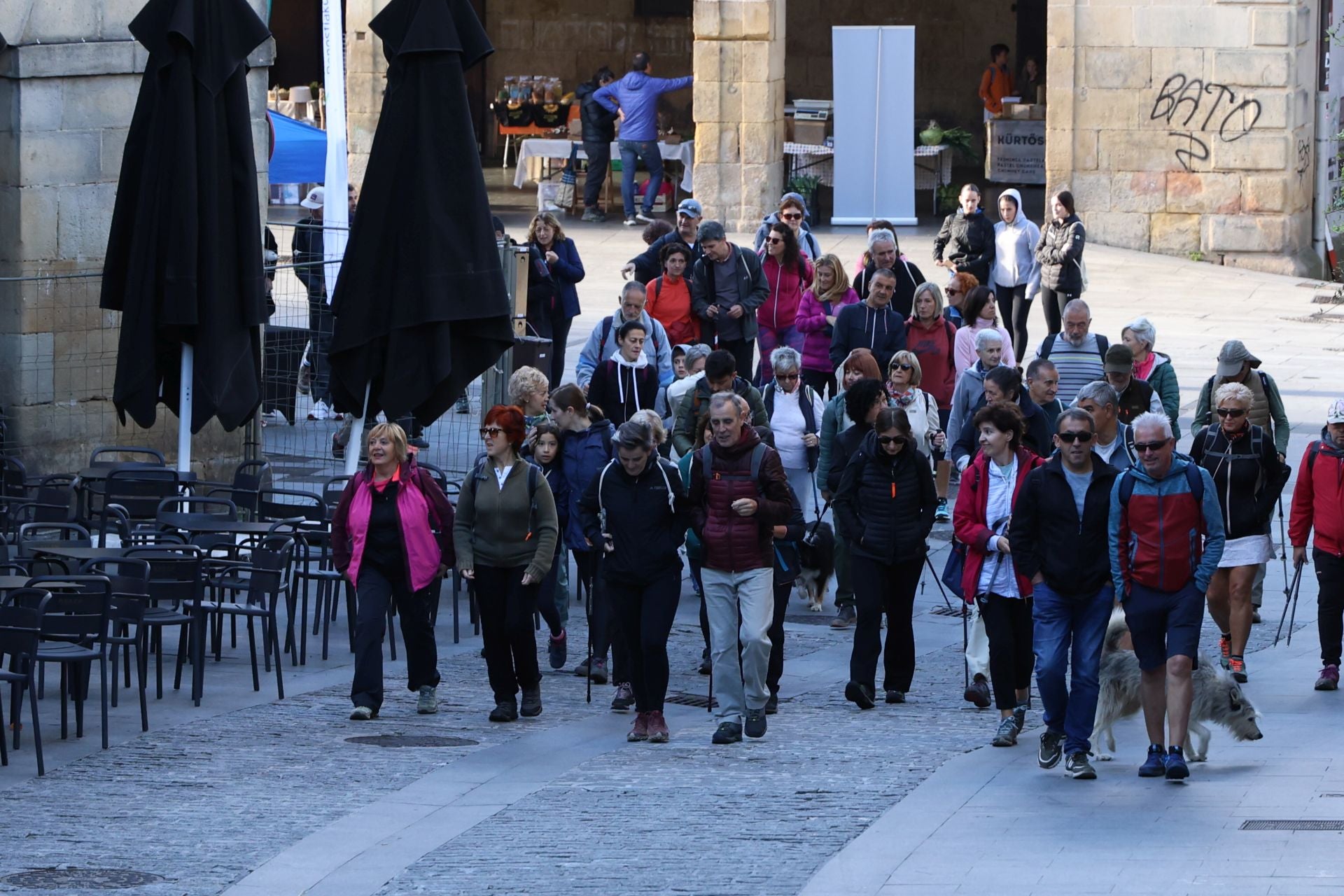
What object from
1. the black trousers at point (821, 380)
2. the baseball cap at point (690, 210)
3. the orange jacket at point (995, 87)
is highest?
the orange jacket at point (995, 87)

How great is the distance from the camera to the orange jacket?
3178 centimetres

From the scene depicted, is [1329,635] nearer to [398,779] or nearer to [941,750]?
[941,750]

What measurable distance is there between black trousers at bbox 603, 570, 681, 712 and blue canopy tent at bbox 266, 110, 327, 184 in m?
10.9

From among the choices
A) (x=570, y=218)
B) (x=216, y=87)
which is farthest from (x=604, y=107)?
(x=216, y=87)

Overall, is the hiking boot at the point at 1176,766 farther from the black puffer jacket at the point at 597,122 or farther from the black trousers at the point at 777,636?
the black puffer jacket at the point at 597,122

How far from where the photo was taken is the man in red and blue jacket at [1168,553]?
9516 mm

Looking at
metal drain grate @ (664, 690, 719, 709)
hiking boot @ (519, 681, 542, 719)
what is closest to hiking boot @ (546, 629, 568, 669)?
metal drain grate @ (664, 690, 719, 709)

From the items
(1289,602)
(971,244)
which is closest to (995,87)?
(971,244)

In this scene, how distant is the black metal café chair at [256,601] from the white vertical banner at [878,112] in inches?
552

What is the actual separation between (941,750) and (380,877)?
3.04m

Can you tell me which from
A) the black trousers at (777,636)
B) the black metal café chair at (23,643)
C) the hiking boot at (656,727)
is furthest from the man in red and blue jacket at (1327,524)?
the black metal café chair at (23,643)

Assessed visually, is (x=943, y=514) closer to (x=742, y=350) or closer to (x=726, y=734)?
(x=742, y=350)

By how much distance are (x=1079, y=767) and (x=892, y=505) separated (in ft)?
6.30

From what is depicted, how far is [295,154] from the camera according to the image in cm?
2089
